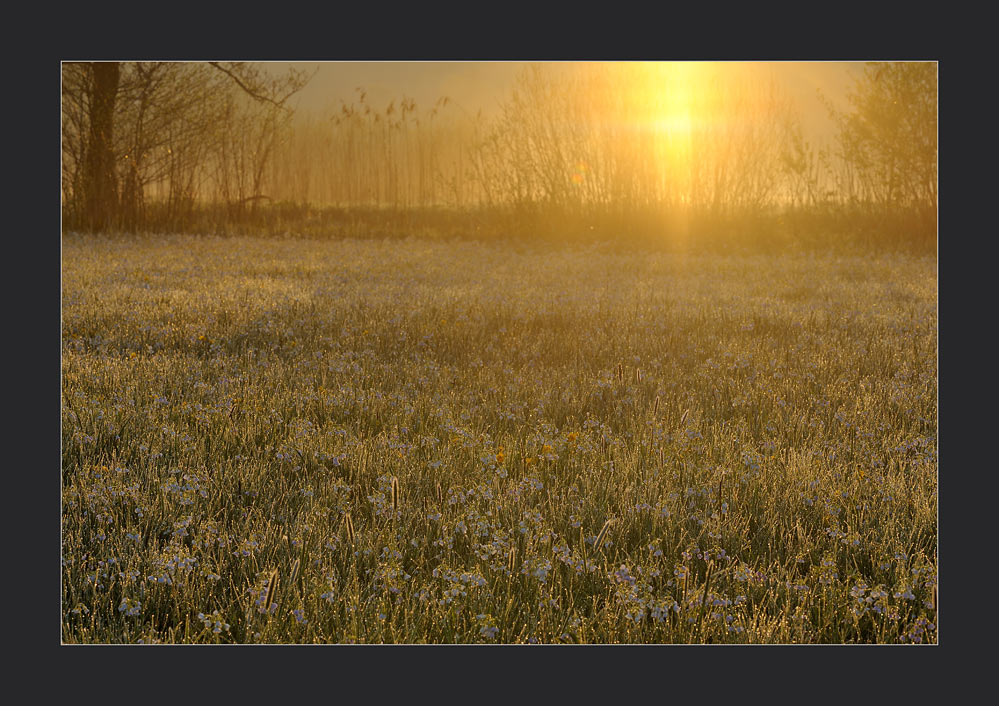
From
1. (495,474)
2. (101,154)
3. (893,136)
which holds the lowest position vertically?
(495,474)

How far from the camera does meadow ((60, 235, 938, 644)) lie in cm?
283

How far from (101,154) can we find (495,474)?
23.8 ft

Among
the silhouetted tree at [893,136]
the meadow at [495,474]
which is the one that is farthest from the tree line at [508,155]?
the meadow at [495,474]

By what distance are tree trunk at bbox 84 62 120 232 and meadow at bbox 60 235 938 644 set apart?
2.00 meters

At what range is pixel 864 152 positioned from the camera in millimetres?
7539

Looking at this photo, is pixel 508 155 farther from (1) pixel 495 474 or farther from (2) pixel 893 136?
(1) pixel 495 474

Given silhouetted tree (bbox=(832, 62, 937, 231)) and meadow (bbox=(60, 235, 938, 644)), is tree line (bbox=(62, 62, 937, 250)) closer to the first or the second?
silhouetted tree (bbox=(832, 62, 937, 231))

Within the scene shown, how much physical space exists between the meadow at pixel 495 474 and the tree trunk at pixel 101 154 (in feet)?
6.58

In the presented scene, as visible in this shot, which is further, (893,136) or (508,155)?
(508,155)

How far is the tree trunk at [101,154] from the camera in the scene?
25.9 ft

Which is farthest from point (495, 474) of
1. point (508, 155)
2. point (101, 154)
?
point (101, 154)

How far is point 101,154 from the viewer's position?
8.82 m

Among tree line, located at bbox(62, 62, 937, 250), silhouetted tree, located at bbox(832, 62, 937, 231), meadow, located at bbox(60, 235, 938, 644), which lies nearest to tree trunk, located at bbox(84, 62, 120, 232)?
tree line, located at bbox(62, 62, 937, 250)

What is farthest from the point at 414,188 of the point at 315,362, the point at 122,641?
the point at 122,641
